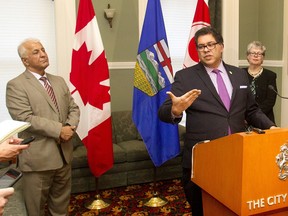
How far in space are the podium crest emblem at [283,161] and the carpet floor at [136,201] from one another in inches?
78.9

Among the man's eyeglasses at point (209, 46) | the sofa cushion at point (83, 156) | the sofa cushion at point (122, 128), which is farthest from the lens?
the sofa cushion at point (122, 128)

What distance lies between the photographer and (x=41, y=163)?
251 centimetres

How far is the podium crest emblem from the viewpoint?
136cm

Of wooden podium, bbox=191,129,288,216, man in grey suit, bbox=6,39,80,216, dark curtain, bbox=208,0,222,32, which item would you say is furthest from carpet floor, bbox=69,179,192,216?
dark curtain, bbox=208,0,222,32

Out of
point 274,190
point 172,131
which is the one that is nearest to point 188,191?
point 274,190

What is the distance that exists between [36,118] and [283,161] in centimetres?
178

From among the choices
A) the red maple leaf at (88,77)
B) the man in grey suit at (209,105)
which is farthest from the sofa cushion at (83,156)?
the man in grey suit at (209,105)

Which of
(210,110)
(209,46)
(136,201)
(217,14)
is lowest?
(136,201)

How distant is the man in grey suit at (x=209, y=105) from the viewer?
1.95 metres

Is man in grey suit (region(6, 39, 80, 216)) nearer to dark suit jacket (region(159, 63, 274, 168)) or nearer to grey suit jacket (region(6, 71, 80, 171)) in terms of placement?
grey suit jacket (region(6, 71, 80, 171))

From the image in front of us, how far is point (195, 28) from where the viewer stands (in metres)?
3.79

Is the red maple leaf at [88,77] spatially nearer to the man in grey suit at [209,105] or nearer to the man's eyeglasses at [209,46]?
the man in grey suit at [209,105]

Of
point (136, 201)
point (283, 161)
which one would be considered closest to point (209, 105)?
point (283, 161)

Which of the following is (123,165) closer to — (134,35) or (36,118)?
(36,118)
